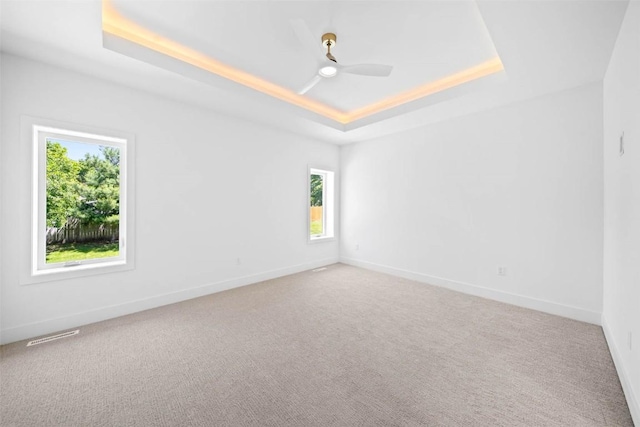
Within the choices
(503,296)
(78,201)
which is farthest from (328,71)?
(503,296)

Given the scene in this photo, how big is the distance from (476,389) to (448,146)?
3309mm

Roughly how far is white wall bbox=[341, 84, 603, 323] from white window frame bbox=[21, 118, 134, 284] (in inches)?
154

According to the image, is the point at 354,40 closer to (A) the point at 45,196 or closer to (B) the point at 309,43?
(B) the point at 309,43

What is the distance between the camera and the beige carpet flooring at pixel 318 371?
1.55 metres

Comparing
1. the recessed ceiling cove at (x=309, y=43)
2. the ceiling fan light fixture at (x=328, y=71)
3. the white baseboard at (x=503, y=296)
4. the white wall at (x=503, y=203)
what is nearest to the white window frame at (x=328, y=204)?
the white wall at (x=503, y=203)

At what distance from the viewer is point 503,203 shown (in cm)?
344

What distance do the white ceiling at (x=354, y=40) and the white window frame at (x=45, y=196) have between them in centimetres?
64

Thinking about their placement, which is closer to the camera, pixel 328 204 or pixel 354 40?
pixel 354 40

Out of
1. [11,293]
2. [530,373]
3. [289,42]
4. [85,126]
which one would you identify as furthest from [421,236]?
[11,293]

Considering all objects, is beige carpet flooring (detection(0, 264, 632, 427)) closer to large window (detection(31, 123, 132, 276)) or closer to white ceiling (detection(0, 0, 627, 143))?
large window (detection(31, 123, 132, 276))

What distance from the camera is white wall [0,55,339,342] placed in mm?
2375

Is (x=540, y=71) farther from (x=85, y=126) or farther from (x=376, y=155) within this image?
(x=85, y=126)

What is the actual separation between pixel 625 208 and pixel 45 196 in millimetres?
5040

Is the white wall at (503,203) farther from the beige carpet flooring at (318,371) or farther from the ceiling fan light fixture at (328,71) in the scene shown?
the ceiling fan light fixture at (328,71)
